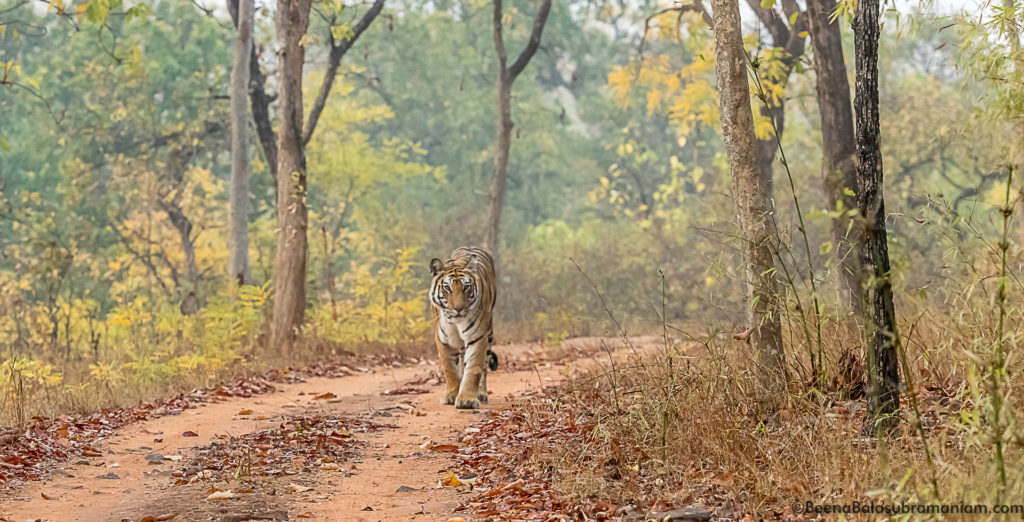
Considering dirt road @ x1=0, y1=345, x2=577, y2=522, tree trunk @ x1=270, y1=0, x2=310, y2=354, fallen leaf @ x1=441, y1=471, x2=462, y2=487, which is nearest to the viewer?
dirt road @ x1=0, y1=345, x2=577, y2=522

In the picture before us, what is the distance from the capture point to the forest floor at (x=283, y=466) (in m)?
5.71

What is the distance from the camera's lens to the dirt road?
5.68 meters

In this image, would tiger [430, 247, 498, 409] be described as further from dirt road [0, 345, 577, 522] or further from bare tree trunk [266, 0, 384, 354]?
bare tree trunk [266, 0, 384, 354]

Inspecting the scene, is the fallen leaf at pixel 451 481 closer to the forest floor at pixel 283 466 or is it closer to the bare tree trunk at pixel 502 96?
the forest floor at pixel 283 466

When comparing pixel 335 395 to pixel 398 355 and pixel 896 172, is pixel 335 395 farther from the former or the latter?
pixel 896 172

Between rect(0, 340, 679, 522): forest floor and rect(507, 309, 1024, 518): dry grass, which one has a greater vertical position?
rect(507, 309, 1024, 518): dry grass

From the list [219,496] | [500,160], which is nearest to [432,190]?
[500,160]

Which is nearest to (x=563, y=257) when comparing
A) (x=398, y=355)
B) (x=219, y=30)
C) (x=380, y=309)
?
(x=380, y=309)

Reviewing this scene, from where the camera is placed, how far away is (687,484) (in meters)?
5.21

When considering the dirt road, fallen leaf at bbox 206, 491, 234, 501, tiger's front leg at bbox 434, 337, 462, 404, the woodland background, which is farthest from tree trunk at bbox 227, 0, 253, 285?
fallen leaf at bbox 206, 491, 234, 501

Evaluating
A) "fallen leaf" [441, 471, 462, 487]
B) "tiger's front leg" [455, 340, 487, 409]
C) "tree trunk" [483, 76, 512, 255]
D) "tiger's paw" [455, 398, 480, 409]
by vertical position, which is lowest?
"fallen leaf" [441, 471, 462, 487]

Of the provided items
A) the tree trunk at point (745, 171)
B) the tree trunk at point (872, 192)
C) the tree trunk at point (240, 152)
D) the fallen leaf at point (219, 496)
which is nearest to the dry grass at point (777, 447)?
the tree trunk at point (872, 192)

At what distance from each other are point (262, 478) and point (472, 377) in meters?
3.44

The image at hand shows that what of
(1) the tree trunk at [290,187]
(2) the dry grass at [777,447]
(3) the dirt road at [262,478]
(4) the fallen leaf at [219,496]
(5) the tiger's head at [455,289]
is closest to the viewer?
(2) the dry grass at [777,447]
